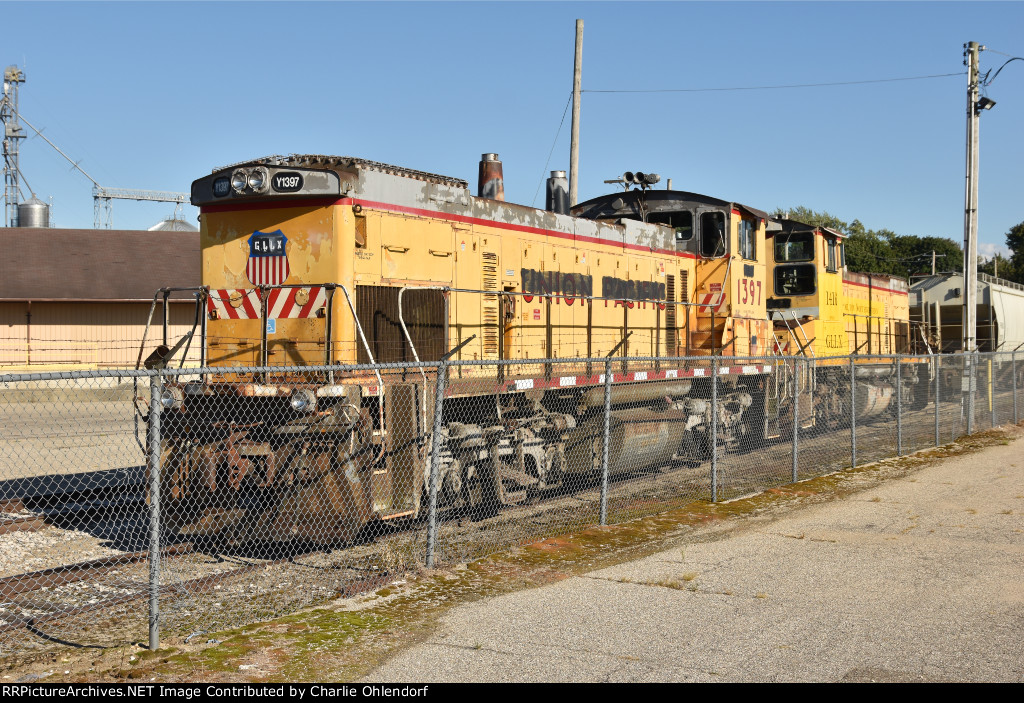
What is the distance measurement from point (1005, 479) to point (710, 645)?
831 cm

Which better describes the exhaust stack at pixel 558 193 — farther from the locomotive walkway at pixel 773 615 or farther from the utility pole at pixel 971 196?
the utility pole at pixel 971 196

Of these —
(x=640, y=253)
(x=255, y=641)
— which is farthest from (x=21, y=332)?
(x=255, y=641)

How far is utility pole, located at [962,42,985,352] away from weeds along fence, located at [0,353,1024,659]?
7.57m

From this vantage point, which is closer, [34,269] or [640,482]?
[640,482]

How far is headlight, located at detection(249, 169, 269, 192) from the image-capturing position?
860 centimetres

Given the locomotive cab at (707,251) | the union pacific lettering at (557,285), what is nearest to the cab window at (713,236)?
the locomotive cab at (707,251)

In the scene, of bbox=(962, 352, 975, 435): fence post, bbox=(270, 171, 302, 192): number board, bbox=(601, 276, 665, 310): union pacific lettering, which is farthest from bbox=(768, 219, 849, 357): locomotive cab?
bbox=(270, 171, 302, 192): number board

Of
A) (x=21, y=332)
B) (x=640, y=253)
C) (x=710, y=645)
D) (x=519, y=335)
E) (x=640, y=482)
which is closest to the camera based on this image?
(x=710, y=645)

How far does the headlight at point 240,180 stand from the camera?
340 inches

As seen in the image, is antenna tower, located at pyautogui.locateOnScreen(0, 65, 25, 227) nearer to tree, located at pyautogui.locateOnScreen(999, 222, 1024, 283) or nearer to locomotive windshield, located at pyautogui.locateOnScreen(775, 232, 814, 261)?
locomotive windshield, located at pyautogui.locateOnScreen(775, 232, 814, 261)

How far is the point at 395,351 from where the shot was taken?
9.05 m

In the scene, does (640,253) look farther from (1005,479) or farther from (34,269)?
(34,269)

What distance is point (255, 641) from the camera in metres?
5.54

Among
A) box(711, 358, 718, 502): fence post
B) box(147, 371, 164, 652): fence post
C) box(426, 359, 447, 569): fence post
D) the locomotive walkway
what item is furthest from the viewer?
box(711, 358, 718, 502): fence post
